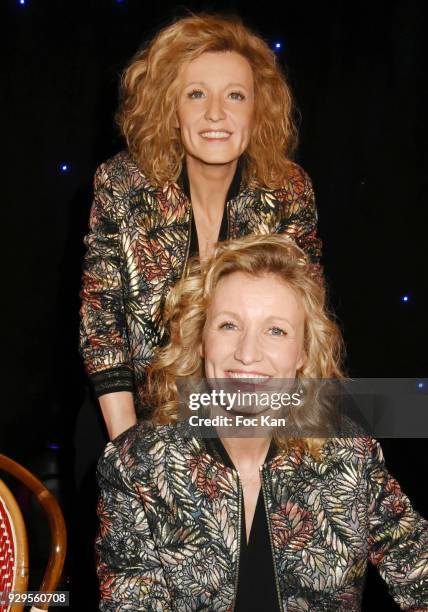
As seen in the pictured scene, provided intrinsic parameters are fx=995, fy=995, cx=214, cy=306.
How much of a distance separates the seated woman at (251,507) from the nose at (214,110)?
1.55ft

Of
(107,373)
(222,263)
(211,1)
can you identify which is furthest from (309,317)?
(211,1)

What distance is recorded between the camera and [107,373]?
2.22 meters

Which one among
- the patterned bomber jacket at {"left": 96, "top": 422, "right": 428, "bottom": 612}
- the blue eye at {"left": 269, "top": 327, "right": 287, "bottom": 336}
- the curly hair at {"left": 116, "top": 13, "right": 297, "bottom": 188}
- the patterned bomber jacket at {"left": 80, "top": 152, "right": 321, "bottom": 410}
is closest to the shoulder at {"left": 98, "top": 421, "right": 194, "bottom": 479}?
the patterned bomber jacket at {"left": 96, "top": 422, "right": 428, "bottom": 612}

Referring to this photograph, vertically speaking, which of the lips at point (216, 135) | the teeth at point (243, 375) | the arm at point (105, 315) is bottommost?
the teeth at point (243, 375)

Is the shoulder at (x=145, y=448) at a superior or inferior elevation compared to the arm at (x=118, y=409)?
inferior

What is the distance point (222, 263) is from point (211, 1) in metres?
1.49

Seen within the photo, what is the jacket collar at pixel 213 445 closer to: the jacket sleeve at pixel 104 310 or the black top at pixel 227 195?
the jacket sleeve at pixel 104 310

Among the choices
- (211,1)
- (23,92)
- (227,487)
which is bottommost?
(227,487)

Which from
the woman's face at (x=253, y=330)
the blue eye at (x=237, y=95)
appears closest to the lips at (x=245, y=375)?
the woman's face at (x=253, y=330)

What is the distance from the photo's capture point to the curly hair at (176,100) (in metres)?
2.22

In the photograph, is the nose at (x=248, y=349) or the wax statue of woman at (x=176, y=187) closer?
the nose at (x=248, y=349)

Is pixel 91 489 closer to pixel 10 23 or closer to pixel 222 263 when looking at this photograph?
pixel 222 263

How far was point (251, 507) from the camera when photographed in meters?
1.77

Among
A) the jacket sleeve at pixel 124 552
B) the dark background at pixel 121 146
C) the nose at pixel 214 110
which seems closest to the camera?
the jacket sleeve at pixel 124 552
